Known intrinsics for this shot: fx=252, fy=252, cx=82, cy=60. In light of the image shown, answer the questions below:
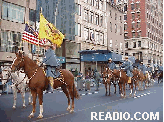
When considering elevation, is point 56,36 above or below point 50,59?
above

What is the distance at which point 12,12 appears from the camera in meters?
30.8

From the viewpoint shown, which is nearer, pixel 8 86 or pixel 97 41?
pixel 8 86

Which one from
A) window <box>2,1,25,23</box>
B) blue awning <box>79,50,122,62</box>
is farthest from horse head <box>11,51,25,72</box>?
blue awning <box>79,50,122,62</box>

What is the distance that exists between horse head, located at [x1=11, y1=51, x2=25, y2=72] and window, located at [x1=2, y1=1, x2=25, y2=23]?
69.3 ft

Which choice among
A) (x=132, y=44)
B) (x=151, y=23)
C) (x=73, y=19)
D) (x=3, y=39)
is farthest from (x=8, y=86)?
(x=151, y=23)

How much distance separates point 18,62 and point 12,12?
883 inches

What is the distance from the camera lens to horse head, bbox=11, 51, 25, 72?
32.5 ft

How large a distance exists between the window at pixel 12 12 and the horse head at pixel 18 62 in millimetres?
21137

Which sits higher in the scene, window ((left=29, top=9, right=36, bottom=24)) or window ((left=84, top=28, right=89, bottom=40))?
window ((left=29, top=9, right=36, bottom=24))

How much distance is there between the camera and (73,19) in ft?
137

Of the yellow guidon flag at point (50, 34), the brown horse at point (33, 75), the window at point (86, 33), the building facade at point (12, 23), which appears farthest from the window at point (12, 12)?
the brown horse at point (33, 75)

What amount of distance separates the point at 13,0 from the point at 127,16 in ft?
182

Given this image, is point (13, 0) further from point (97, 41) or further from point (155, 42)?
point (155, 42)

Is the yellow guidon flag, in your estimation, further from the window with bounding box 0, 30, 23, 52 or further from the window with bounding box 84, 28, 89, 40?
the window with bounding box 84, 28, 89, 40
